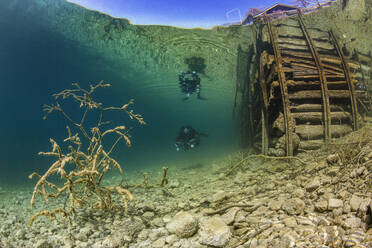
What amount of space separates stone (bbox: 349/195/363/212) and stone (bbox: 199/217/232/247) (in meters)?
1.17

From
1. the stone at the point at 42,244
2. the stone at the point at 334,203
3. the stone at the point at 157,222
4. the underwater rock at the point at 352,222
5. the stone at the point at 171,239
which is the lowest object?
the stone at the point at 42,244

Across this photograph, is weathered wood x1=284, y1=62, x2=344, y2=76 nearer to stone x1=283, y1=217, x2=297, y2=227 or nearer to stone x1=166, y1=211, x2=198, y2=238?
stone x1=283, y1=217, x2=297, y2=227

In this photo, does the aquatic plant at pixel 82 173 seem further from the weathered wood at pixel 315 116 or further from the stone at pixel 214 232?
the weathered wood at pixel 315 116

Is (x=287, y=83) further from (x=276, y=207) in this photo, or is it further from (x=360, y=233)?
Answer: (x=360, y=233)

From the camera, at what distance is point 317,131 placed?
4379mm

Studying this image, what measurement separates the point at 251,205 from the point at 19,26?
18918 millimetres

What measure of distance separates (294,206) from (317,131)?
3.22 metres

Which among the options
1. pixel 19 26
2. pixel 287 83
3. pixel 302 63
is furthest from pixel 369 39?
pixel 19 26

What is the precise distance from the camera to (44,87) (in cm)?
2703

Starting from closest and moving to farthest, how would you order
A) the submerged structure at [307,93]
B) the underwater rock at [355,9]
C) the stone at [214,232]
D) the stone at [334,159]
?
the stone at [214,232]
the stone at [334,159]
the submerged structure at [307,93]
the underwater rock at [355,9]

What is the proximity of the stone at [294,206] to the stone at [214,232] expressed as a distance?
71 cm

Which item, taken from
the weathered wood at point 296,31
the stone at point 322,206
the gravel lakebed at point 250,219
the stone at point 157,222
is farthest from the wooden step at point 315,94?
the stone at point 157,222

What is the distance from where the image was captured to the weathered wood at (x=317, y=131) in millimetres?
4355

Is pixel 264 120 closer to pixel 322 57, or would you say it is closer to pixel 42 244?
pixel 322 57
